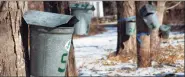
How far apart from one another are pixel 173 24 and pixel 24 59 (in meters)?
17.1

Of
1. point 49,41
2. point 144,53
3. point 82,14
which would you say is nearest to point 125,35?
point 144,53

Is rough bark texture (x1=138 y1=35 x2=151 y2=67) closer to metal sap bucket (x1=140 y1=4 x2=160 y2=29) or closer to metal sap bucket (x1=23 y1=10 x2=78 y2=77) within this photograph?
metal sap bucket (x1=140 y1=4 x2=160 y2=29)

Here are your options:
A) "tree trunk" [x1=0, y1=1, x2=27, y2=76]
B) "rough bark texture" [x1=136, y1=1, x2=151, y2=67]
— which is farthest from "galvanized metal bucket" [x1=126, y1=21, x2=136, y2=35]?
"tree trunk" [x1=0, y1=1, x2=27, y2=76]

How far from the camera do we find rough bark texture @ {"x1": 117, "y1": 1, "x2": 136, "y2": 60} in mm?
8414

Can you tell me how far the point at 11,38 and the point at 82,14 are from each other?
378 cm

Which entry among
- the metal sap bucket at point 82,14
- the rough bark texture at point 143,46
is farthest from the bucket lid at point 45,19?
the rough bark texture at point 143,46

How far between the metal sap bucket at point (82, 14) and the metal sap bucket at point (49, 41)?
3.32 meters

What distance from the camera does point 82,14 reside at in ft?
22.0

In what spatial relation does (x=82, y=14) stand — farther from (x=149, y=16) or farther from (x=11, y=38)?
(x=11, y=38)

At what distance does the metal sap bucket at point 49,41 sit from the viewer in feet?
9.72

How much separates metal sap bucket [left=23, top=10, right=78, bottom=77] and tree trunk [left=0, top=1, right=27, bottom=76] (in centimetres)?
8

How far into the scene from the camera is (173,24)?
19516 mm

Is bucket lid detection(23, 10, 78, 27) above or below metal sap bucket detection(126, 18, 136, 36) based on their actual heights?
above

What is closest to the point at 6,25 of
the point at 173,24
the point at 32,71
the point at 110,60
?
the point at 32,71
